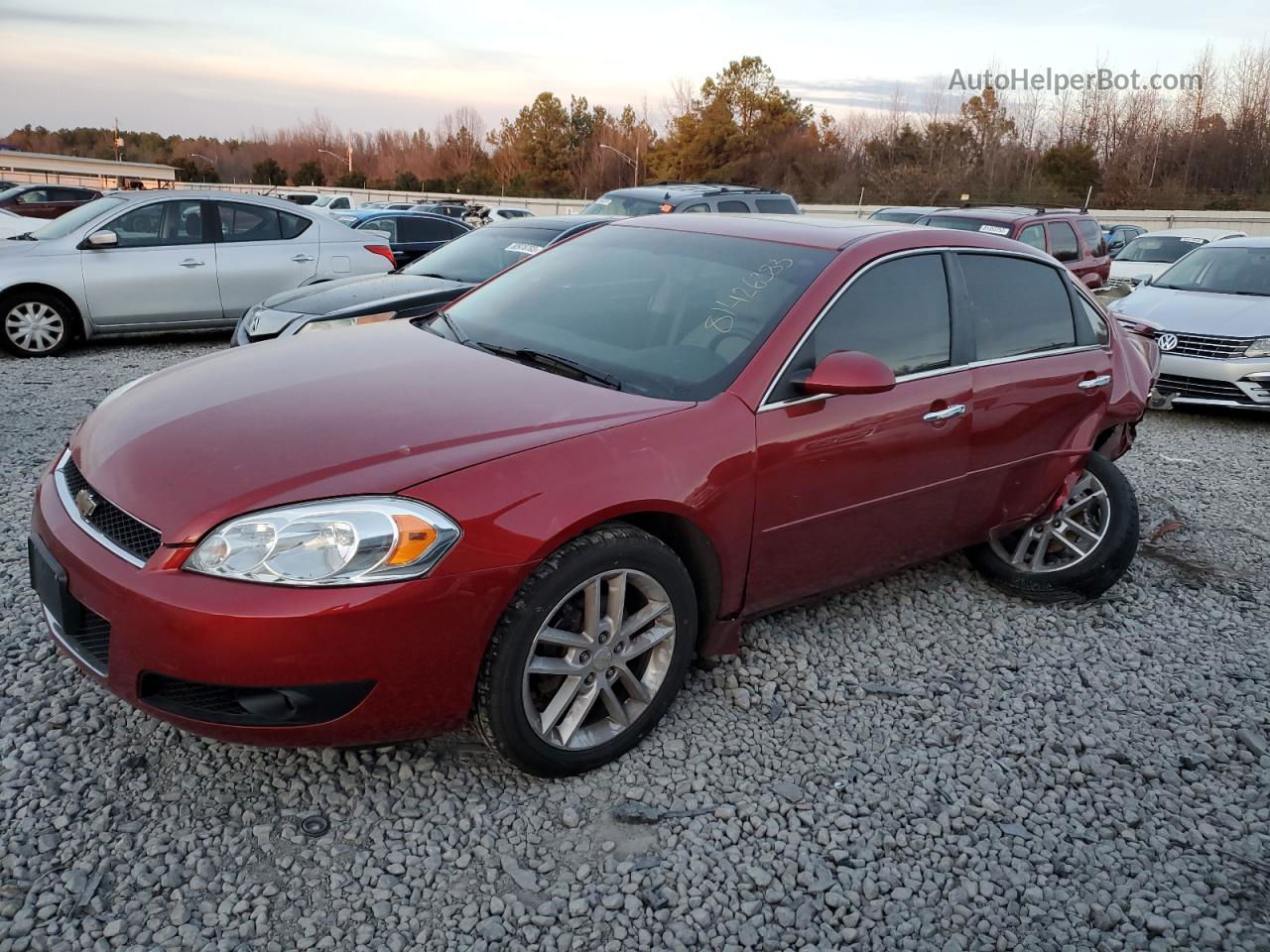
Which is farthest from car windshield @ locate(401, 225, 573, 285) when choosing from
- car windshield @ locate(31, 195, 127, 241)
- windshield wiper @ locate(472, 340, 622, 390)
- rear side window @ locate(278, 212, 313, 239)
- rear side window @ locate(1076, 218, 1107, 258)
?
rear side window @ locate(1076, 218, 1107, 258)

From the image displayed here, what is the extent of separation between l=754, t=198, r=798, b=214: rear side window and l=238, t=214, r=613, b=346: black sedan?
431 centimetres

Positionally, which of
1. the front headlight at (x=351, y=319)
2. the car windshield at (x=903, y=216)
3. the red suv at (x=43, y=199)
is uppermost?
the red suv at (x=43, y=199)

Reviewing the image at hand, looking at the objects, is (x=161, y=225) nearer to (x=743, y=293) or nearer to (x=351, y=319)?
(x=351, y=319)

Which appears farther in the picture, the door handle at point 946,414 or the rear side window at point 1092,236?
the rear side window at point 1092,236

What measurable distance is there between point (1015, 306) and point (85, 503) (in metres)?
3.61

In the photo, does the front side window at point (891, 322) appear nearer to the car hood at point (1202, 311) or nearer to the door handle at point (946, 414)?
the door handle at point (946, 414)

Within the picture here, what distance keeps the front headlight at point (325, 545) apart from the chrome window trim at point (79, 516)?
0.20 m

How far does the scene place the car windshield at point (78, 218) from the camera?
8852 mm

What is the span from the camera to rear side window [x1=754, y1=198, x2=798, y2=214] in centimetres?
1245

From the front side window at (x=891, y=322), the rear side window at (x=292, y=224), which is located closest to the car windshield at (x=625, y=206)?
the rear side window at (x=292, y=224)

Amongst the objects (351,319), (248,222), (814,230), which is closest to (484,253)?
(351,319)

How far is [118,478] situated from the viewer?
2.65 m

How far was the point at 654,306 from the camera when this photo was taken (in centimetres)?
354

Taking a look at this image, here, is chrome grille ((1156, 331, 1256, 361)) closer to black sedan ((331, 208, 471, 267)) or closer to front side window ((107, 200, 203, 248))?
front side window ((107, 200, 203, 248))
